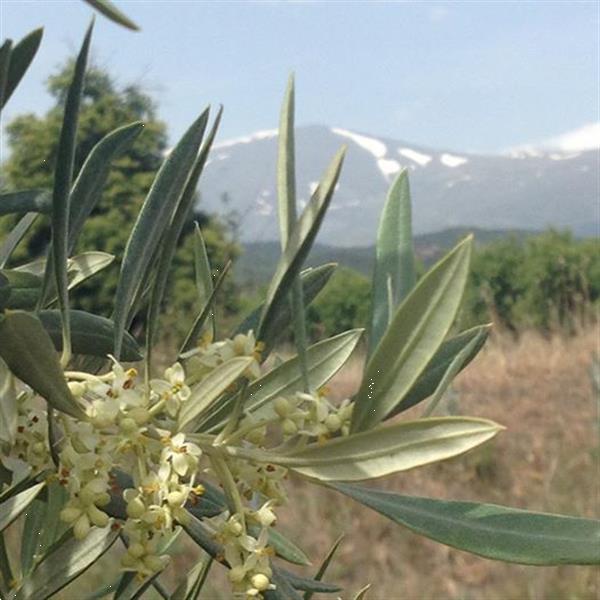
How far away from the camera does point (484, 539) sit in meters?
0.33

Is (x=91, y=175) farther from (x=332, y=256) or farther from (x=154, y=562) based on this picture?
(x=332, y=256)

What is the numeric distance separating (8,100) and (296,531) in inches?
109

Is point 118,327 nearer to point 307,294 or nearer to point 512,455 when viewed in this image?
point 307,294

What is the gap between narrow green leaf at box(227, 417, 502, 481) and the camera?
0.31 m

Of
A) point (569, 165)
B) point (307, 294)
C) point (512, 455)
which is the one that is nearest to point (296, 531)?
point (512, 455)

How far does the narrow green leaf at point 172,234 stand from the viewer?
36cm

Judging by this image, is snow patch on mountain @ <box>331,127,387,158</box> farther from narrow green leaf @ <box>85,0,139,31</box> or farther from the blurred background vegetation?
narrow green leaf @ <box>85,0,139,31</box>

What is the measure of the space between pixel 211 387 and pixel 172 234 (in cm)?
7

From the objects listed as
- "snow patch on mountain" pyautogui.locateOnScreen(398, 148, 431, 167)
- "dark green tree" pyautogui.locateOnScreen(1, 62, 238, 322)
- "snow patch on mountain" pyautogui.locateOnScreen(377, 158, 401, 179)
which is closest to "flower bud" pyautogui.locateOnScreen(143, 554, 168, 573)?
"dark green tree" pyautogui.locateOnScreen(1, 62, 238, 322)

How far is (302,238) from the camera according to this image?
31 centimetres

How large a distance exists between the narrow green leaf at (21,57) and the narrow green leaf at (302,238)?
13cm

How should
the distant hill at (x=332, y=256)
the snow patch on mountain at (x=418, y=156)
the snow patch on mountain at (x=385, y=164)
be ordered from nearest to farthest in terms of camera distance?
the distant hill at (x=332, y=256) < the snow patch on mountain at (x=385, y=164) < the snow patch on mountain at (x=418, y=156)

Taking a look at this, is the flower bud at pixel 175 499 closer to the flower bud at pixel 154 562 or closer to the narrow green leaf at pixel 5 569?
the flower bud at pixel 154 562

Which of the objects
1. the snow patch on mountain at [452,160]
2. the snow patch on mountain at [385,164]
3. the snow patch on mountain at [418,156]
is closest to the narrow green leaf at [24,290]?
the snow patch on mountain at [385,164]
